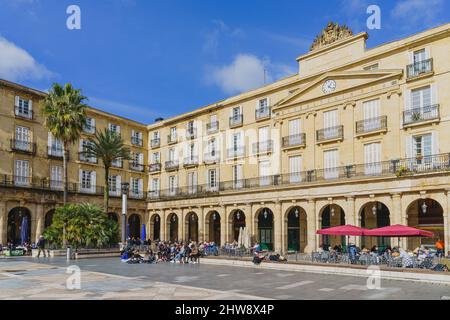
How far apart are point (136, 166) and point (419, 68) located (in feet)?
107

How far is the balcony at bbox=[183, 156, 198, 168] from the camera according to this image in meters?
46.3

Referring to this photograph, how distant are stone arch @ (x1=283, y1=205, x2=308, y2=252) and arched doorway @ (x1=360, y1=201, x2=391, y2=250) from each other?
5.78 metres

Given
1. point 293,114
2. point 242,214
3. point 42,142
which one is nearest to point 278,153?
point 293,114

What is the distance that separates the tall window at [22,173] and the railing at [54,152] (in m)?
2.62

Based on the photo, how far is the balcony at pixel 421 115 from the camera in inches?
1130

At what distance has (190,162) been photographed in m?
47.0

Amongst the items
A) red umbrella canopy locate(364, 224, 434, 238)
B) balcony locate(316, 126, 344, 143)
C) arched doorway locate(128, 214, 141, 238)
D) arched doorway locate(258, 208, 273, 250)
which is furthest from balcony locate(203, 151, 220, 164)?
red umbrella canopy locate(364, 224, 434, 238)

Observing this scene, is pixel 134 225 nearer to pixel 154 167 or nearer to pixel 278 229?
pixel 154 167

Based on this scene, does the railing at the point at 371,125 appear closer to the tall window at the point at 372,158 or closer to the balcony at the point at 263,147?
the tall window at the point at 372,158

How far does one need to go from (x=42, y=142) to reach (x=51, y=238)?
12794 millimetres

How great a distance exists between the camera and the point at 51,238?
33.3 m

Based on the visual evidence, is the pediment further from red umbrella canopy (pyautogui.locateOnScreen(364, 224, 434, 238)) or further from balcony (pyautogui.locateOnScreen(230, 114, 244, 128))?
red umbrella canopy (pyautogui.locateOnScreen(364, 224, 434, 238))

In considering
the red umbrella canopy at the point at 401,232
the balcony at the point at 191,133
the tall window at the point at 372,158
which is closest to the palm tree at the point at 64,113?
the balcony at the point at 191,133

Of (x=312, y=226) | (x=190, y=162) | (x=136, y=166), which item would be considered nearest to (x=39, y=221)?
(x=136, y=166)
